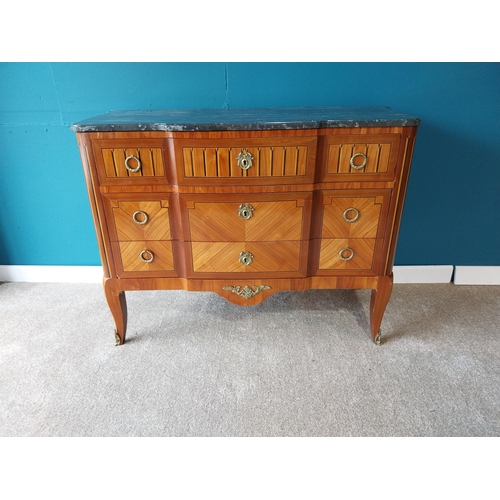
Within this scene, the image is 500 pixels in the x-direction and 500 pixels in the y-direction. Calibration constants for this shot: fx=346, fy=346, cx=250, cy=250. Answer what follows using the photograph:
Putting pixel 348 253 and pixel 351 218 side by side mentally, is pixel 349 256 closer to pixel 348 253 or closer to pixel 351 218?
pixel 348 253

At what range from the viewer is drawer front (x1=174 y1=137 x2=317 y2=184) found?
1322mm

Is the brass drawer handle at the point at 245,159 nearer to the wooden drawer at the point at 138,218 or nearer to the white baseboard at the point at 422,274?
the wooden drawer at the point at 138,218

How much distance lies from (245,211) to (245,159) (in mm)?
210

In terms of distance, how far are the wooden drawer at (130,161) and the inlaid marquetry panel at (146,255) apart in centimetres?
27

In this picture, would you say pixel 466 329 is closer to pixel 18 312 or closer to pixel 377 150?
pixel 377 150

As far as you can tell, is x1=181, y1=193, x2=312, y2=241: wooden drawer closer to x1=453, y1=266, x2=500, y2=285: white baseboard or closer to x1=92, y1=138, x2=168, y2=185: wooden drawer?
x1=92, y1=138, x2=168, y2=185: wooden drawer

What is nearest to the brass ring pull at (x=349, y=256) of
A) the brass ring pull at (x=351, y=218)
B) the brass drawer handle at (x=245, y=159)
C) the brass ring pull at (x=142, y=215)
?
the brass ring pull at (x=351, y=218)

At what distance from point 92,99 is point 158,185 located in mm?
889

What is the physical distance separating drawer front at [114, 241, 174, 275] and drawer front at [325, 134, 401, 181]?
76cm

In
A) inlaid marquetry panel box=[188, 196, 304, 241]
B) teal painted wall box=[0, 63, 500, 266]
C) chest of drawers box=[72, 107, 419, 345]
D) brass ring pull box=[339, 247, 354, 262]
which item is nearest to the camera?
chest of drawers box=[72, 107, 419, 345]

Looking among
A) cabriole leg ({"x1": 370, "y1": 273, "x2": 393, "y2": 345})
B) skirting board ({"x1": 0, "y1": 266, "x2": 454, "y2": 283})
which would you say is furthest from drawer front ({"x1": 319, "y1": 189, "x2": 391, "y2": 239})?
skirting board ({"x1": 0, "y1": 266, "x2": 454, "y2": 283})

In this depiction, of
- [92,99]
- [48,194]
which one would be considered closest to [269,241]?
[92,99]

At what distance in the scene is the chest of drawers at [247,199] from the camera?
132cm

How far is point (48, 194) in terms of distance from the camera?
2.09 meters
